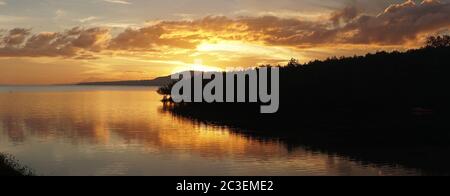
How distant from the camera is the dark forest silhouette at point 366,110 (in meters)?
62.1

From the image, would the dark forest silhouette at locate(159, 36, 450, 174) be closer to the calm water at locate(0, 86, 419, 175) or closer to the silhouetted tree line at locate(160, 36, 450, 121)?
the silhouetted tree line at locate(160, 36, 450, 121)

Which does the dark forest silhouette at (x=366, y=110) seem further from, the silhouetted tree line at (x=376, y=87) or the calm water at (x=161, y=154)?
the calm water at (x=161, y=154)

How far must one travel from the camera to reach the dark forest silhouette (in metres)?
62.1

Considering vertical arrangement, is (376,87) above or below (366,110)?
above

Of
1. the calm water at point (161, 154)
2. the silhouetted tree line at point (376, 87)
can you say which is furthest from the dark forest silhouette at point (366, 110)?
the calm water at point (161, 154)

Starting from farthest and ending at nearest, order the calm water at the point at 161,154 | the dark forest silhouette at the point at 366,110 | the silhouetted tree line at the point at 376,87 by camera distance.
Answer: the silhouetted tree line at the point at 376,87, the dark forest silhouette at the point at 366,110, the calm water at the point at 161,154

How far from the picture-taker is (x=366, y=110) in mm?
117188

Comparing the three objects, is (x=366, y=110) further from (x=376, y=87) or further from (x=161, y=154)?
(x=161, y=154)

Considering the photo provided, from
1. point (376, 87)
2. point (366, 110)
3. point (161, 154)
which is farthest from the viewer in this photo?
point (376, 87)

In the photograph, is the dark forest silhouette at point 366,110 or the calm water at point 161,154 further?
the dark forest silhouette at point 366,110

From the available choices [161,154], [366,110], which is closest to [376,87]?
[366,110]

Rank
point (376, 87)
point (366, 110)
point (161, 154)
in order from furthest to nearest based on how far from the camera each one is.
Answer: point (376, 87) → point (366, 110) → point (161, 154)

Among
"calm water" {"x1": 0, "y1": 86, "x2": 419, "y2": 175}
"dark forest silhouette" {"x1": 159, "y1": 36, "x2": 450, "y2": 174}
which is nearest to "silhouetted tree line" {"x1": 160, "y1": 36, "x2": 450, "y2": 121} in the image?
"dark forest silhouette" {"x1": 159, "y1": 36, "x2": 450, "y2": 174}

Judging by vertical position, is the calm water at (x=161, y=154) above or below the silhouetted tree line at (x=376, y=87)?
below
